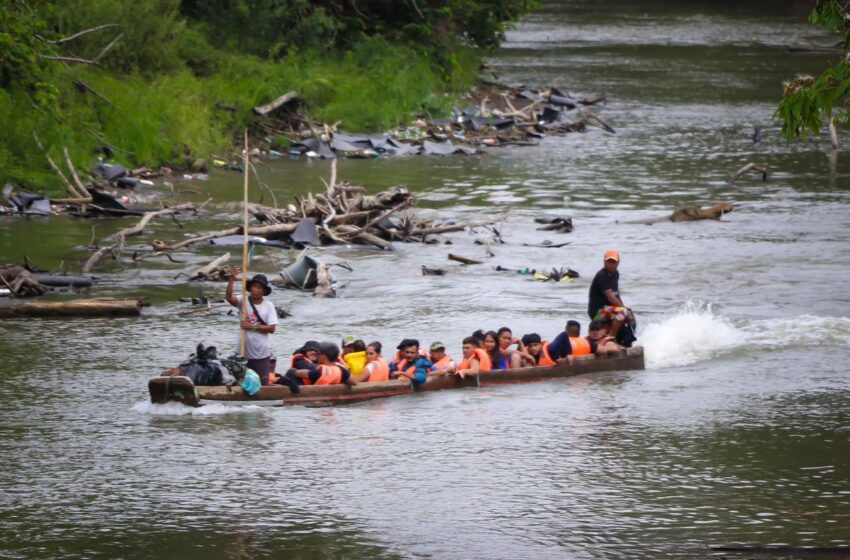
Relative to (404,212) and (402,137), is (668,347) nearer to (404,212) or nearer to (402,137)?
(404,212)

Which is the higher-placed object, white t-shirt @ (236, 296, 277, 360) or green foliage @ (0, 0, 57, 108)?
green foliage @ (0, 0, 57, 108)

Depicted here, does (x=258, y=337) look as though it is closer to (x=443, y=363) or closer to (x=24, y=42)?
(x=443, y=363)

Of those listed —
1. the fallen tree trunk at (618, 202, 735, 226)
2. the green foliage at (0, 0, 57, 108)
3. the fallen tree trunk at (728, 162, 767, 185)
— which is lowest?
the fallen tree trunk at (618, 202, 735, 226)

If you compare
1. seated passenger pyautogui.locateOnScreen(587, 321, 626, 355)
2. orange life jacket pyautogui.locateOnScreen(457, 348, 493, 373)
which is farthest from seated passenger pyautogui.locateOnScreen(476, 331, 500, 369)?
seated passenger pyautogui.locateOnScreen(587, 321, 626, 355)

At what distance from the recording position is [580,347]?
16.8 m

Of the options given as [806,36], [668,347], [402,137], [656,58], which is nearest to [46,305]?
[668,347]

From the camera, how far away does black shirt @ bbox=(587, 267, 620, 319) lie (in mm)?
17156

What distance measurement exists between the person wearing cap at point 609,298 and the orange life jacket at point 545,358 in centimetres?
91

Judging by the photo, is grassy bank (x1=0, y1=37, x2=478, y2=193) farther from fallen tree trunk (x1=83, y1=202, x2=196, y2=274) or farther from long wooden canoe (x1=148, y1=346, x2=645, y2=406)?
long wooden canoe (x1=148, y1=346, x2=645, y2=406)

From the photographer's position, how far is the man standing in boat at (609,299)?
17.0 metres

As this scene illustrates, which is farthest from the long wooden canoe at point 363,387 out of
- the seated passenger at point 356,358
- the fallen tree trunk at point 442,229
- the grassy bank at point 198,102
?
the grassy bank at point 198,102

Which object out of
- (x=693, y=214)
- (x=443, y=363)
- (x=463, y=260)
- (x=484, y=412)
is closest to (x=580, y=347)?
(x=443, y=363)

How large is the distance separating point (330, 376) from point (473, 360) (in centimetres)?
170

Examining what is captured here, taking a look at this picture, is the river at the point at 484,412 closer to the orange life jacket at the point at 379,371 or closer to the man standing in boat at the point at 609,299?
the orange life jacket at the point at 379,371
